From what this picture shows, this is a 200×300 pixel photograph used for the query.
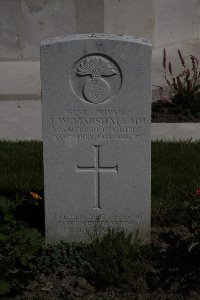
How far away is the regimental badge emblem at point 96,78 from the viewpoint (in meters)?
4.69

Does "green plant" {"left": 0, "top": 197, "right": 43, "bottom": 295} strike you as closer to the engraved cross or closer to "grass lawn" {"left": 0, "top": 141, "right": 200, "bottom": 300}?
"grass lawn" {"left": 0, "top": 141, "right": 200, "bottom": 300}

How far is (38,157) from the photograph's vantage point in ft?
22.2

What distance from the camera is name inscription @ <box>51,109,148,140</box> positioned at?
15.7 feet

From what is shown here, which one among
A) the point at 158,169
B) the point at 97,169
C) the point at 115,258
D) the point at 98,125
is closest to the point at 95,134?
the point at 98,125

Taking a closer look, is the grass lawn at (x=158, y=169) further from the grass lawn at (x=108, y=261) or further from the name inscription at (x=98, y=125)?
→ the name inscription at (x=98, y=125)

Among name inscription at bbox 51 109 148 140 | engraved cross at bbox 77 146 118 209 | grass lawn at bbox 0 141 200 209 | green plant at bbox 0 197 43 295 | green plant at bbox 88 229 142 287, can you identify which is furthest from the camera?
grass lawn at bbox 0 141 200 209

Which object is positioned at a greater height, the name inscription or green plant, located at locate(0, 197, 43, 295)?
the name inscription

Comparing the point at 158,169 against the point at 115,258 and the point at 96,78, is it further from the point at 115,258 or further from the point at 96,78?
the point at 96,78

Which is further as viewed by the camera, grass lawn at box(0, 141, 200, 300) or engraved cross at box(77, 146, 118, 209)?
engraved cross at box(77, 146, 118, 209)

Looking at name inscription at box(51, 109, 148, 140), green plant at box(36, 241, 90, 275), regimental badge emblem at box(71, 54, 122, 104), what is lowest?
green plant at box(36, 241, 90, 275)

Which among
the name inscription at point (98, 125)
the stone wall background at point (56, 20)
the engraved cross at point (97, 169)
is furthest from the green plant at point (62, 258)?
the stone wall background at point (56, 20)

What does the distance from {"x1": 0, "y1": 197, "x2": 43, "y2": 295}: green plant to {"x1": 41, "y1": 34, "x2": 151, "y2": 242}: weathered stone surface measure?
308mm

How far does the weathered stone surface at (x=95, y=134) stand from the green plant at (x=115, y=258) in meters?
0.17

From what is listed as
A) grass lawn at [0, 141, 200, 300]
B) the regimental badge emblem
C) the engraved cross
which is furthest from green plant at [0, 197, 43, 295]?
the regimental badge emblem
